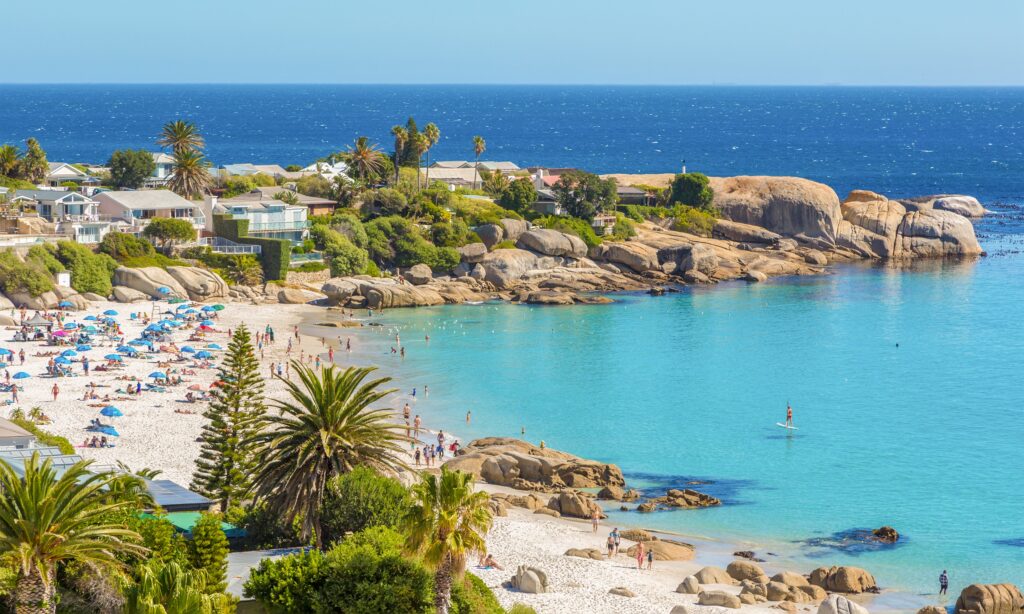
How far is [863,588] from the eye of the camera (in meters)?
32.4

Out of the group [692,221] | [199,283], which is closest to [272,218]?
[199,283]

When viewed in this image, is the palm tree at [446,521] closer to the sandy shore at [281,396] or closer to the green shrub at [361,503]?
the green shrub at [361,503]

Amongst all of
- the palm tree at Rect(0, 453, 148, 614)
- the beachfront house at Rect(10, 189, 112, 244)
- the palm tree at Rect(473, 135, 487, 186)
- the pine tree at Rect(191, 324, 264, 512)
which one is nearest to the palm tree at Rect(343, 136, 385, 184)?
the palm tree at Rect(473, 135, 487, 186)

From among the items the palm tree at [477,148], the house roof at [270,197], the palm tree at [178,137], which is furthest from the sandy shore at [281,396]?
the palm tree at [477,148]

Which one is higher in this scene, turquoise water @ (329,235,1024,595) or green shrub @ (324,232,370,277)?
green shrub @ (324,232,370,277)

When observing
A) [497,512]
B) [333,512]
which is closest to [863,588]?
[497,512]

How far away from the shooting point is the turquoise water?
3853 centimetres

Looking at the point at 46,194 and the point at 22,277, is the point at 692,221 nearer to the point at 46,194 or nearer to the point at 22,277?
the point at 46,194

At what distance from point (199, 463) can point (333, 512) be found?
26.0 feet

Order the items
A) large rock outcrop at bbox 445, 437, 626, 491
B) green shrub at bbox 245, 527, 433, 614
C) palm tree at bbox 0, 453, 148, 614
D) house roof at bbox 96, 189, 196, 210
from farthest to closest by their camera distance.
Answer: house roof at bbox 96, 189, 196, 210
large rock outcrop at bbox 445, 437, 626, 491
green shrub at bbox 245, 527, 433, 614
palm tree at bbox 0, 453, 148, 614

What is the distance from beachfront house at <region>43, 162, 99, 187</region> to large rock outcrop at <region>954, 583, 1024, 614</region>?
68.9 metres

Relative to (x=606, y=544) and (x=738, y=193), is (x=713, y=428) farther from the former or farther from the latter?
(x=738, y=193)

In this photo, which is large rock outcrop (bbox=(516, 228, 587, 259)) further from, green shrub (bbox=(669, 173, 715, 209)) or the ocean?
green shrub (bbox=(669, 173, 715, 209))

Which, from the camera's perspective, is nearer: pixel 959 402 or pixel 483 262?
pixel 959 402
